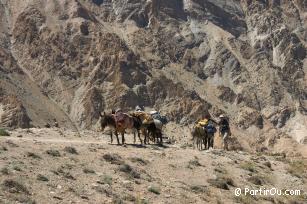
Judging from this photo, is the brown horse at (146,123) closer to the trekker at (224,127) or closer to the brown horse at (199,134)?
the brown horse at (199,134)

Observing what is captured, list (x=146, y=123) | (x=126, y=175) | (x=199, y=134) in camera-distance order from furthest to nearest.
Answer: (x=199, y=134) < (x=146, y=123) < (x=126, y=175)

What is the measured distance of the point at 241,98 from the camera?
156375 millimetres

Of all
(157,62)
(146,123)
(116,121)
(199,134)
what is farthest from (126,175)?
(157,62)

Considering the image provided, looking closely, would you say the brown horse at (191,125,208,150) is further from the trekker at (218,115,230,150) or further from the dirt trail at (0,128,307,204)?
the dirt trail at (0,128,307,204)

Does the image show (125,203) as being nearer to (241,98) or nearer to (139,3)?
(241,98)

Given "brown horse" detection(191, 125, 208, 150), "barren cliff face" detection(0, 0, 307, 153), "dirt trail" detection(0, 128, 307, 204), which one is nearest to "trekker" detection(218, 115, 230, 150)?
"brown horse" detection(191, 125, 208, 150)

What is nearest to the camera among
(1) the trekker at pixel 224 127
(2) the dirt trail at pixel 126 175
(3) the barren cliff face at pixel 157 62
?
(2) the dirt trail at pixel 126 175

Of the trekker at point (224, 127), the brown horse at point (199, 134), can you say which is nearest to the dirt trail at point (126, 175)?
the brown horse at point (199, 134)

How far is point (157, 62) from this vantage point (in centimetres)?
15650

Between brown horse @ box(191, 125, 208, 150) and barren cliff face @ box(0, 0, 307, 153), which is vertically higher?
barren cliff face @ box(0, 0, 307, 153)

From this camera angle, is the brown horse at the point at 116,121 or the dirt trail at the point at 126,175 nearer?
the dirt trail at the point at 126,175

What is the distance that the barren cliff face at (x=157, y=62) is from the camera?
13750 cm

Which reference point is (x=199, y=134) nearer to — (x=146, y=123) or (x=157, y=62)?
(x=146, y=123)

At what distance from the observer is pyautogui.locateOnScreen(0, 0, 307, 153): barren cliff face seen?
451ft
